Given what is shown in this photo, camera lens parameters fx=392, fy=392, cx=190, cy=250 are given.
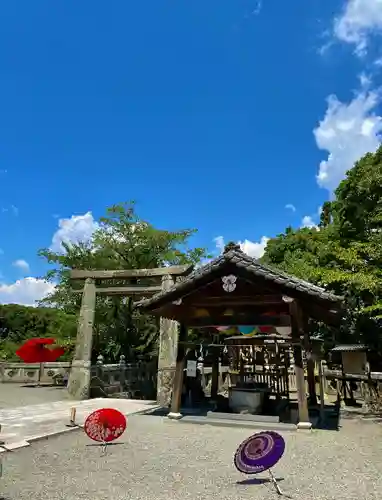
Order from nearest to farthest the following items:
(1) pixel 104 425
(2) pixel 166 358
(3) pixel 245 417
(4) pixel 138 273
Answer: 1. (1) pixel 104 425
2. (3) pixel 245 417
3. (2) pixel 166 358
4. (4) pixel 138 273

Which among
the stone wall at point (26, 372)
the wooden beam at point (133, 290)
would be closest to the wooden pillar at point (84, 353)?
the wooden beam at point (133, 290)

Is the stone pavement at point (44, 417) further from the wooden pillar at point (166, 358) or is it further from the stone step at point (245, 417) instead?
the stone step at point (245, 417)

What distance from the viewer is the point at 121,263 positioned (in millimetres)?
23344

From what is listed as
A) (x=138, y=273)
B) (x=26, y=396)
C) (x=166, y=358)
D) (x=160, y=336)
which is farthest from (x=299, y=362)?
(x=26, y=396)

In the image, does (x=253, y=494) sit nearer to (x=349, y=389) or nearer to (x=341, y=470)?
(x=341, y=470)

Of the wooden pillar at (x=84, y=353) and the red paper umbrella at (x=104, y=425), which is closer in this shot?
the red paper umbrella at (x=104, y=425)

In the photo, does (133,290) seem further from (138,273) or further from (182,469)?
(182,469)

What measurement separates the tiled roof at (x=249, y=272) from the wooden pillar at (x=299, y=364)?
0.52 metres

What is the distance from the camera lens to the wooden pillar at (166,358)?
598 inches

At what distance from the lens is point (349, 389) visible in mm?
15195

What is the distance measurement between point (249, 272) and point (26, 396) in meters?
12.7

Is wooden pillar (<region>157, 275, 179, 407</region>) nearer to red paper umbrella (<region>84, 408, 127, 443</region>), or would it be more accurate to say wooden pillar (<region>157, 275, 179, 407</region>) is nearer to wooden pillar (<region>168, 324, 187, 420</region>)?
wooden pillar (<region>168, 324, 187, 420</region>)

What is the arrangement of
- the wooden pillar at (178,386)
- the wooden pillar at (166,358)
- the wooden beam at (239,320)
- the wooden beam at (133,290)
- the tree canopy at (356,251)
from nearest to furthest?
the wooden beam at (239,320) < the wooden pillar at (178,386) < the wooden pillar at (166,358) < the tree canopy at (356,251) < the wooden beam at (133,290)

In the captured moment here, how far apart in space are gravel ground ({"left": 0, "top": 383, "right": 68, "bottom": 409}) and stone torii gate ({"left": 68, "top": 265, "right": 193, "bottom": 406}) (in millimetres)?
1169
